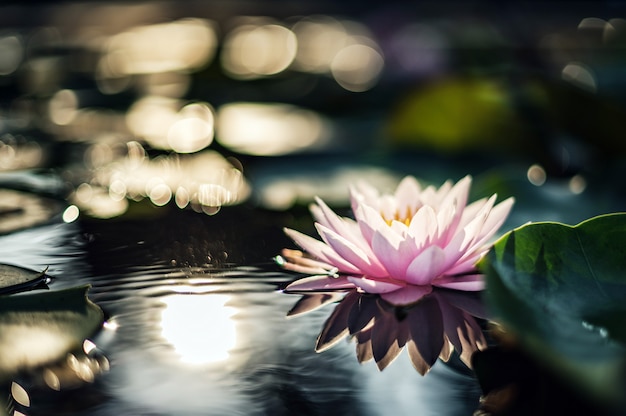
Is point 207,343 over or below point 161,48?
below

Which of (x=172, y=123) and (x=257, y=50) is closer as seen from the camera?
(x=172, y=123)

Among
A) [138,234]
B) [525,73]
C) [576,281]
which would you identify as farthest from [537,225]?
[525,73]

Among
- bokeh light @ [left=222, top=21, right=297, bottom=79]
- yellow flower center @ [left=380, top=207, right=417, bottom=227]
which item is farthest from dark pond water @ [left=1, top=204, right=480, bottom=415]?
bokeh light @ [left=222, top=21, right=297, bottom=79]

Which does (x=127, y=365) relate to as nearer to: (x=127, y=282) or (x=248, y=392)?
(x=248, y=392)

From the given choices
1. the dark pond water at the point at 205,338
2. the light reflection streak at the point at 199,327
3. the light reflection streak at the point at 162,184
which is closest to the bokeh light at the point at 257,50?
the light reflection streak at the point at 162,184

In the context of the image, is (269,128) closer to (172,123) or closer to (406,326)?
(172,123)

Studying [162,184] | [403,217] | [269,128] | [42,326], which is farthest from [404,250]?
[269,128]
